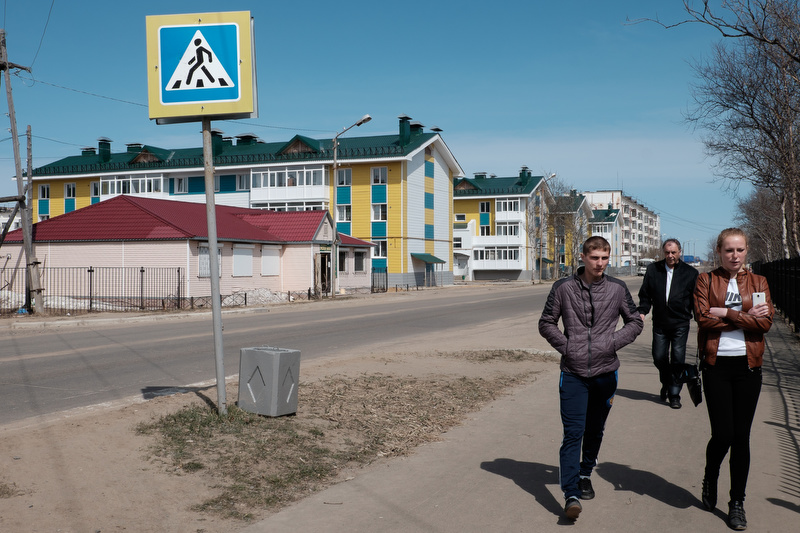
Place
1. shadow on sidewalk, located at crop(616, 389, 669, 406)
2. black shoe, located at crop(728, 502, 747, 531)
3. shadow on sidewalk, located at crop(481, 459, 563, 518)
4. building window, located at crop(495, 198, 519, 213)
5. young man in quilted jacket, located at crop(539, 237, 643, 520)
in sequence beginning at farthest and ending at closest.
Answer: building window, located at crop(495, 198, 519, 213) < shadow on sidewalk, located at crop(616, 389, 669, 406) < shadow on sidewalk, located at crop(481, 459, 563, 518) < young man in quilted jacket, located at crop(539, 237, 643, 520) < black shoe, located at crop(728, 502, 747, 531)

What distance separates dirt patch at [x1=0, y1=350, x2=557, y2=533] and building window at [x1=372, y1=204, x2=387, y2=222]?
48.2 meters

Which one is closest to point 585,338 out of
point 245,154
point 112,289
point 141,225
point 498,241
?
point 112,289

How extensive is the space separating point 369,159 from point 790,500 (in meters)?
52.7

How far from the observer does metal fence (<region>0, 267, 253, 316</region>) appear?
2952cm

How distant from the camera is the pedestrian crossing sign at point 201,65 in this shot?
274 inches

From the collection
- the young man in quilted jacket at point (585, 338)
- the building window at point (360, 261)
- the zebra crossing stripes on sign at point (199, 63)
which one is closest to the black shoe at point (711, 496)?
the young man in quilted jacket at point (585, 338)

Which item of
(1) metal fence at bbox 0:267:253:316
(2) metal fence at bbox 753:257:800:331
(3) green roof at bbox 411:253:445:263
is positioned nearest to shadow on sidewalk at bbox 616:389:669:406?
(2) metal fence at bbox 753:257:800:331

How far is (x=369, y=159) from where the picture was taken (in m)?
56.6

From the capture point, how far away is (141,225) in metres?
33.6

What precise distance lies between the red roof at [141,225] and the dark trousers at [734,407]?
29.4 metres

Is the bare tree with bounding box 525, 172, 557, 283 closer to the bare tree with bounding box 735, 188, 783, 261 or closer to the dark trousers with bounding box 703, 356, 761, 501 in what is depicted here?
the bare tree with bounding box 735, 188, 783, 261

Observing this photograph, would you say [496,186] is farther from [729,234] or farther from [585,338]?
[585,338]

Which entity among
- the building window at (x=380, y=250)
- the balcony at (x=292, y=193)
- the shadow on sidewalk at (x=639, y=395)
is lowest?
the shadow on sidewalk at (x=639, y=395)

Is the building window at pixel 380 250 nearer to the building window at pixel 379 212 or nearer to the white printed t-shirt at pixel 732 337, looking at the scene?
the building window at pixel 379 212
